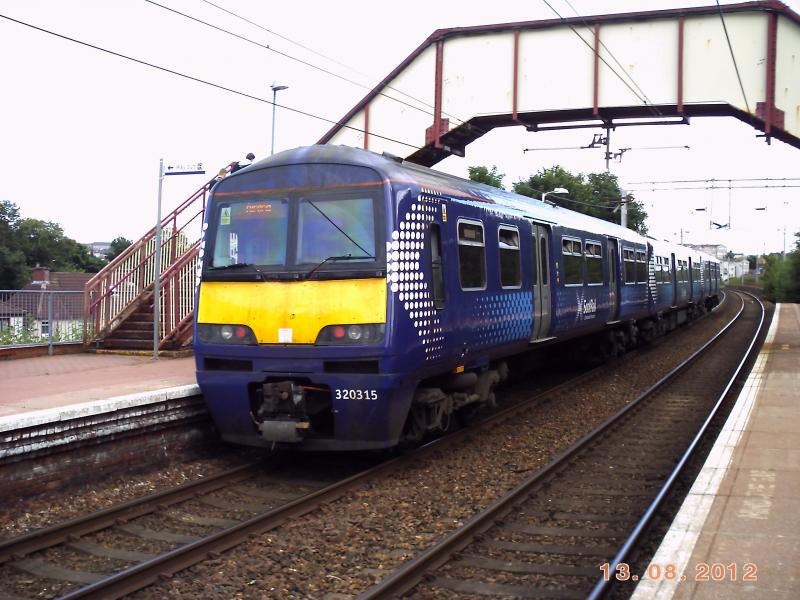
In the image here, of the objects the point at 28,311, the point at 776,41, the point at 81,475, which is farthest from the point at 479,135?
the point at 81,475

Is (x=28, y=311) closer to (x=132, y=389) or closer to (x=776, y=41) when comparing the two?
(x=132, y=389)

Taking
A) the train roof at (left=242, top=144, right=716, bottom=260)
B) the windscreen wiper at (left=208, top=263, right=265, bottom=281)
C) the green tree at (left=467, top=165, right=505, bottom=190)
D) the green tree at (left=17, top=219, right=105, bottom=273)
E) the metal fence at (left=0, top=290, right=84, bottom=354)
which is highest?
the green tree at (left=467, top=165, right=505, bottom=190)

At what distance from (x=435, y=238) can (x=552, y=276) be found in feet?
13.3

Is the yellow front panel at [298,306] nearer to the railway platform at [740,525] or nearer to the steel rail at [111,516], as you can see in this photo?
the steel rail at [111,516]

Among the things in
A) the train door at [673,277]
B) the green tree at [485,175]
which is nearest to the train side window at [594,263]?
the train door at [673,277]

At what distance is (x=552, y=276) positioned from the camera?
1124cm

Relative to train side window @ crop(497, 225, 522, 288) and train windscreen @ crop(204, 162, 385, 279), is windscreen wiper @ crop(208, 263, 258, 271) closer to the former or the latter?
train windscreen @ crop(204, 162, 385, 279)

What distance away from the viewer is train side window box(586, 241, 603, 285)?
13.5m

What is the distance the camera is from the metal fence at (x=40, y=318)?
12195 millimetres

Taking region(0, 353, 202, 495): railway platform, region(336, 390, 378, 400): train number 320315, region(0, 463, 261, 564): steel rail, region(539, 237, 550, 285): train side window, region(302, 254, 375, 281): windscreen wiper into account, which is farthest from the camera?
region(539, 237, 550, 285): train side window

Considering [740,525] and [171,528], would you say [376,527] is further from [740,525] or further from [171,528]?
[740,525]

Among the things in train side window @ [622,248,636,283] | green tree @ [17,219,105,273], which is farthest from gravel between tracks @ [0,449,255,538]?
green tree @ [17,219,105,273]

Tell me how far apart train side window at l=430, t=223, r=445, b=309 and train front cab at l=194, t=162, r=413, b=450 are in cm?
80

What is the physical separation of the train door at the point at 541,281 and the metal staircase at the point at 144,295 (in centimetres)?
535
